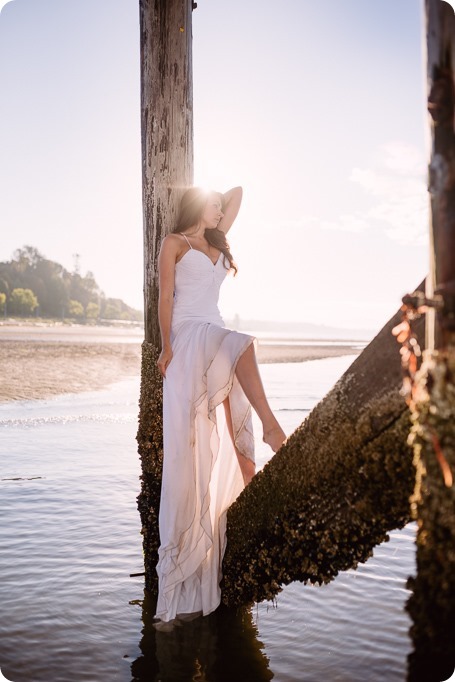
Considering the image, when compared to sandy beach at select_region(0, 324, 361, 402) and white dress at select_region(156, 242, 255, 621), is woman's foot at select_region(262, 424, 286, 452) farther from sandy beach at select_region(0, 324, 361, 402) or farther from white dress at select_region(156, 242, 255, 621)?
sandy beach at select_region(0, 324, 361, 402)

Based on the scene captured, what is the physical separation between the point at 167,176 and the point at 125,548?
3102 millimetres

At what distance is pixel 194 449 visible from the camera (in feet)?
13.4

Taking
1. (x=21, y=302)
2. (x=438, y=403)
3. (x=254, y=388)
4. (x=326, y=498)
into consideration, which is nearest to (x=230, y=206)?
(x=254, y=388)

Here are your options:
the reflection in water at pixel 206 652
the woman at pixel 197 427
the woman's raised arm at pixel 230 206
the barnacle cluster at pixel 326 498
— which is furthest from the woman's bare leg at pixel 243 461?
the woman's raised arm at pixel 230 206

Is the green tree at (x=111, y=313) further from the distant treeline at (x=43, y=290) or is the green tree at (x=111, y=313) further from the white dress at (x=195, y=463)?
the white dress at (x=195, y=463)

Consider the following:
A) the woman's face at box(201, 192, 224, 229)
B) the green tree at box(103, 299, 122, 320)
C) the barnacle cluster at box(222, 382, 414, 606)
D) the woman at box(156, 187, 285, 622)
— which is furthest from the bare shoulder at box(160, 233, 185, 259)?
the green tree at box(103, 299, 122, 320)

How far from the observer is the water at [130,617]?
3.80 m

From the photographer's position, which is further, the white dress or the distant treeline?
the distant treeline

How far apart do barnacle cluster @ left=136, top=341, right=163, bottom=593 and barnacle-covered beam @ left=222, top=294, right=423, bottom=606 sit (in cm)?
78

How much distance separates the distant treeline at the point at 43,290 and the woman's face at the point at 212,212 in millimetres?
86847

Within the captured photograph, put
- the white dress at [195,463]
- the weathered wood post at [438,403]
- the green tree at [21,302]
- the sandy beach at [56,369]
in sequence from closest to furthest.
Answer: the weathered wood post at [438,403]
the white dress at [195,463]
the sandy beach at [56,369]
the green tree at [21,302]

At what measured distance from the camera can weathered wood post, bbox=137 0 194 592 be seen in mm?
4246

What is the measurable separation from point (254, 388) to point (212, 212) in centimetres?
123

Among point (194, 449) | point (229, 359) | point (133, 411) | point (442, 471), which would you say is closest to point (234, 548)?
point (194, 449)
